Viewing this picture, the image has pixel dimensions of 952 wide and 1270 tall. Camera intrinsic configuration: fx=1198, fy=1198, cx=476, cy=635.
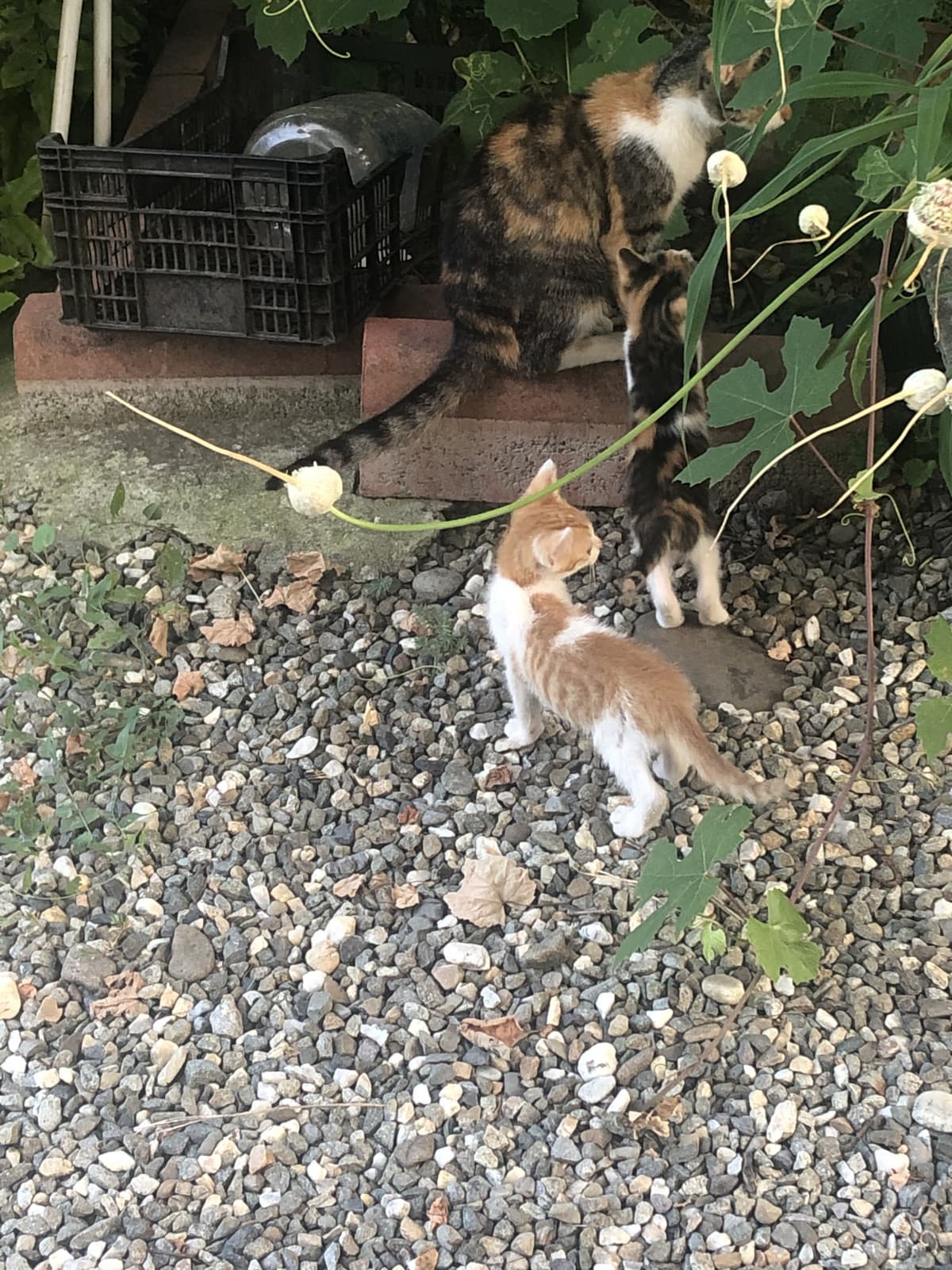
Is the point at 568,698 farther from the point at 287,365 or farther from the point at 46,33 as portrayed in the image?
the point at 46,33

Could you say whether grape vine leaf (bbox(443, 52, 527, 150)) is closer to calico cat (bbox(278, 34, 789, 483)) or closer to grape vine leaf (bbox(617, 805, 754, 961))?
calico cat (bbox(278, 34, 789, 483))

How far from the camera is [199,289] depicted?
9.90ft

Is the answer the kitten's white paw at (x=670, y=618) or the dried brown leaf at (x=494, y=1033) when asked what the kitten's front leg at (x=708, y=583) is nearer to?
the kitten's white paw at (x=670, y=618)

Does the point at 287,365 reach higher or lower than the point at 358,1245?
higher

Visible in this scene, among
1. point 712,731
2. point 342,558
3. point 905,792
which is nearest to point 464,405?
point 342,558

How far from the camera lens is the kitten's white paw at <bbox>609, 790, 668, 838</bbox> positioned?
6.98ft

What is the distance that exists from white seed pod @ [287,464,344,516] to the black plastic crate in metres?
1.89

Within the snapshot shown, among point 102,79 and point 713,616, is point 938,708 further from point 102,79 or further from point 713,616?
point 102,79

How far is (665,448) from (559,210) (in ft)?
2.64

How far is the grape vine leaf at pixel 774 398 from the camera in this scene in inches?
66.6

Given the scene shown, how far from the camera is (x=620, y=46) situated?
10.1 ft

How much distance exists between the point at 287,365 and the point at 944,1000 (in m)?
2.27

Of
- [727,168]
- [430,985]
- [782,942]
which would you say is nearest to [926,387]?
[727,168]

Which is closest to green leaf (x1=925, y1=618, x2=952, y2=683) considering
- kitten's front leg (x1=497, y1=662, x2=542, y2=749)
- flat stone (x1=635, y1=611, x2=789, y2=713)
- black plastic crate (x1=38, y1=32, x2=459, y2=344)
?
flat stone (x1=635, y1=611, x2=789, y2=713)
